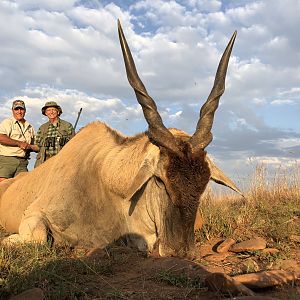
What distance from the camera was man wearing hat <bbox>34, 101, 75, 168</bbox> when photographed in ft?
29.5

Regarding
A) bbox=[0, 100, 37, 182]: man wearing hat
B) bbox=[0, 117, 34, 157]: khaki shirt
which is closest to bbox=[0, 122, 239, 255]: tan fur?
bbox=[0, 100, 37, 182]: man wearing hat

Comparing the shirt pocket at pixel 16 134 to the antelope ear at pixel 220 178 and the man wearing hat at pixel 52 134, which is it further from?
the antelope ear at pixel 220 178

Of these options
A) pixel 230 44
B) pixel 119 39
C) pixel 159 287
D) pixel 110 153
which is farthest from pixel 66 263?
pixel 230 44

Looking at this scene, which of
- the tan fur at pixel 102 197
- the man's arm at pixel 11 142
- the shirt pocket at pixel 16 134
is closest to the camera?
the tan fur at pixel 102 197

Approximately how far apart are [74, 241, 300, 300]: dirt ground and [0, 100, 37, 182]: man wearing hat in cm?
554

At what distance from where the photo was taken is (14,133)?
9617 mm

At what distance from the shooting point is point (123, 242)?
5.09m

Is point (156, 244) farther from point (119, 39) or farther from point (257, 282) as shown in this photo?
point (119, 39)

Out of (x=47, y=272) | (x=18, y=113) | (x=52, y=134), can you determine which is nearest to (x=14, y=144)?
(x=18, y=113)

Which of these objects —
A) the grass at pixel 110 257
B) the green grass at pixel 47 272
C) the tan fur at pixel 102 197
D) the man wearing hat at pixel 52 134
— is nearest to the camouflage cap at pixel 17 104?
the man wearing hat at pixel 52 134

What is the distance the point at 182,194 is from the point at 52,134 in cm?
536

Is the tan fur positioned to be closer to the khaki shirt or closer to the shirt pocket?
the khaki shirt

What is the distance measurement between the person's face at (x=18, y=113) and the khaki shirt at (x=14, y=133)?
8 cm

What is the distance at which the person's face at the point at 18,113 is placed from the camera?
9.66 meters
